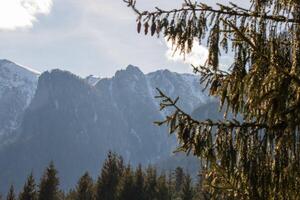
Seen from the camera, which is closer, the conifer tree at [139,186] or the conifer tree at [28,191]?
the conifer tree at [28,191]

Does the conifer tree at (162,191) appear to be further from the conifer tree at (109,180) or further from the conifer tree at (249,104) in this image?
the conifer tree at (249,104)

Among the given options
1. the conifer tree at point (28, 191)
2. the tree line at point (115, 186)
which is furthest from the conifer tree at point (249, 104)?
the tree line at point (115, 186)

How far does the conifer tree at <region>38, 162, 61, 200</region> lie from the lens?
119 feet

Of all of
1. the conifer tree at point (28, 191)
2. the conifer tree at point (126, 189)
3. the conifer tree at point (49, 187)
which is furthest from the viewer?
the conifer tree at point (126, 189)

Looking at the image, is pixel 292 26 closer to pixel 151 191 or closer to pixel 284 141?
pixel 284 141

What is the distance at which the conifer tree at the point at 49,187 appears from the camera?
36.2 meters

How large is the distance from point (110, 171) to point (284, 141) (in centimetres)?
3747

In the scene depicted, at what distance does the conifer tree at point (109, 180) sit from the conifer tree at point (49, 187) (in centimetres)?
419

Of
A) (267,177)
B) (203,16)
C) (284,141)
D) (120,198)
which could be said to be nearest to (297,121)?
(284,141)

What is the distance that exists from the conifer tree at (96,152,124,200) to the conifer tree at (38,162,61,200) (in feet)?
Answer: 13.8

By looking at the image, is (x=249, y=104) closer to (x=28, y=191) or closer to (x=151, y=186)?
(x=28, y=191)

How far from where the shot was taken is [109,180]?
4106 cm

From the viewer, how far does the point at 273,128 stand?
5.09 meters

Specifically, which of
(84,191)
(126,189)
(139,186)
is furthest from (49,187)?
(139,186)
